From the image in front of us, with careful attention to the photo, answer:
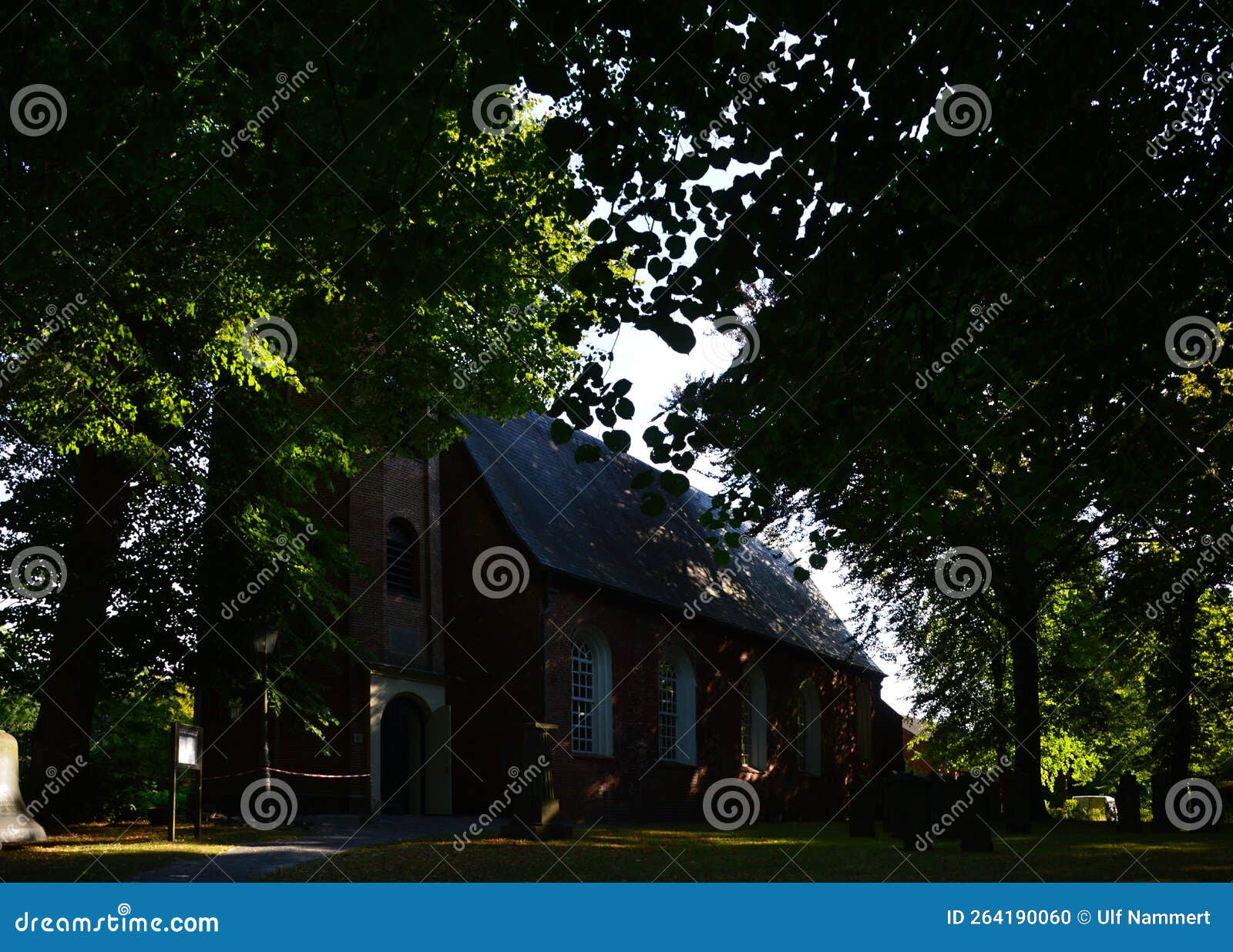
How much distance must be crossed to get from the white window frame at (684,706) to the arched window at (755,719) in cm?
342

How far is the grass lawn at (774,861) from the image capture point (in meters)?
11.4

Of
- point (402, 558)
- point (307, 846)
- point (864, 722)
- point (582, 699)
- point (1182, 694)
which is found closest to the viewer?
point (307, 846)

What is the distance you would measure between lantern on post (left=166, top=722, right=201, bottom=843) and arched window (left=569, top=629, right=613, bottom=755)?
32.5 ft

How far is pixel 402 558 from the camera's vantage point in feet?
84.2

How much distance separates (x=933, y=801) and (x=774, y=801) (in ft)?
61.2

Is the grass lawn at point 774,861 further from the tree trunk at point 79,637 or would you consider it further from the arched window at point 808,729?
the arched window at point 808,729

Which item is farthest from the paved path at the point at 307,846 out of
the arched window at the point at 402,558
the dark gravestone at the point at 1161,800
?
the dark gravestone at the point at 1161,800

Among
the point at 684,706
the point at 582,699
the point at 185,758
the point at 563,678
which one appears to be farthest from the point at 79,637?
the point at 684,706

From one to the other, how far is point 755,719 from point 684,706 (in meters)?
4.61

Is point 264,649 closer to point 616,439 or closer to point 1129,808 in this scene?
point 616,439

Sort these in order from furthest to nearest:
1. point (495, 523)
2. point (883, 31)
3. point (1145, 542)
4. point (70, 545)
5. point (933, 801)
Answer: point (495, 523), point (1145, 542), point (70, 545), point (933, 801), point (883, 31)

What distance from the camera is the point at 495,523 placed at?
26016 millimetres

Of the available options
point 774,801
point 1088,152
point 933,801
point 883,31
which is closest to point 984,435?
point 1088,152

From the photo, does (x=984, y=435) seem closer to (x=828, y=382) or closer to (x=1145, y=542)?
(x=828, y=382)
